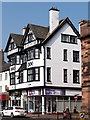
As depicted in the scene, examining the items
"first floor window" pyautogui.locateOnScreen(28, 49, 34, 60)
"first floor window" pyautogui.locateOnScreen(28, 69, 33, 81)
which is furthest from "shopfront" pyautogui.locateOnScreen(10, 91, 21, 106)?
"first floor window" pyautogui.locateOnScreen(28, 49, 34, 60)

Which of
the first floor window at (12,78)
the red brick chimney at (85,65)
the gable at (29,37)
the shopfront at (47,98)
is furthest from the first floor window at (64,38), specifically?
the red brick chimney at (85,65)

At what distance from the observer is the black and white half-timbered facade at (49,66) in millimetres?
47031

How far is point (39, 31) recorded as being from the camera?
1954 inches

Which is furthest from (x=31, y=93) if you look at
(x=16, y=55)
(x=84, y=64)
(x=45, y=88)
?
(x=84, y=64)

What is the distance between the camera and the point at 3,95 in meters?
59.9

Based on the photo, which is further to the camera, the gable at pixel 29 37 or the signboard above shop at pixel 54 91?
the gable at pixel 29 37

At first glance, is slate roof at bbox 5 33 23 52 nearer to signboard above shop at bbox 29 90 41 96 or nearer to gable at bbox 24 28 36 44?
gable at bbox 24 28 36 44

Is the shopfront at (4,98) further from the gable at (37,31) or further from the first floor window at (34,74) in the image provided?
the gable at (37,31)

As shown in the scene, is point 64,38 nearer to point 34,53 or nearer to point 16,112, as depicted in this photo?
point 34,53

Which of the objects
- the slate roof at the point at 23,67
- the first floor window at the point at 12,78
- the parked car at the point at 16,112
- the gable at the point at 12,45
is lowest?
the parked car at the point at 16,112

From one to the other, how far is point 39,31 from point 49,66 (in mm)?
6432

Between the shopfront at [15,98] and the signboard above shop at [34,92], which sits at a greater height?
the signboard above shop at [34,92]

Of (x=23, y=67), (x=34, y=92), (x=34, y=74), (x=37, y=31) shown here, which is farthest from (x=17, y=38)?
(x=34, y=92)

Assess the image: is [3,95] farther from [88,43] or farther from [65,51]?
[88,43]
